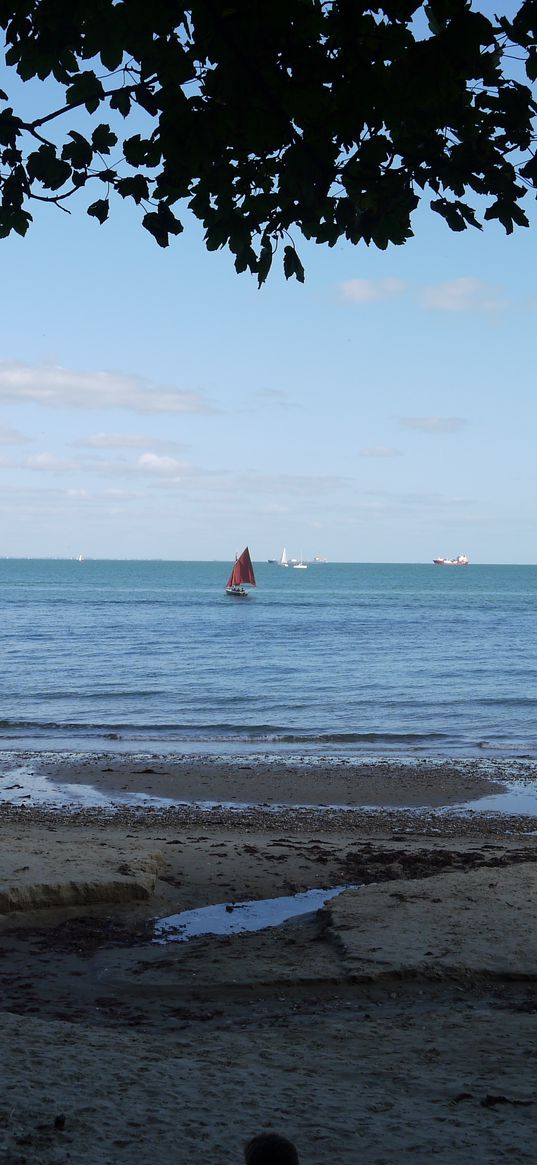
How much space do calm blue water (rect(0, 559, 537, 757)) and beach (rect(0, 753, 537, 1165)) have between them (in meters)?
9.63

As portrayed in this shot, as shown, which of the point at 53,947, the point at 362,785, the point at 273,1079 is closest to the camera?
the point at 273,1079

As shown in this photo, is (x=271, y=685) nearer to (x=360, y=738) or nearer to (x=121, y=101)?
(x=360, y=738)

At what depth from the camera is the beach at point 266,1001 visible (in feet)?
11.1

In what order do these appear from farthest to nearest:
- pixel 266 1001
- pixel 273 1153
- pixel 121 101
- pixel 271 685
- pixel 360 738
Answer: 1. pixel 271 685
2. pixel 360 738
3. pixel 266 1001
4. pixel 121 101
5. pixel 273 1153

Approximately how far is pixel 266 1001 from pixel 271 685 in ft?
79.3

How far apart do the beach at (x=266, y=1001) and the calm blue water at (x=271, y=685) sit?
31.6 feet

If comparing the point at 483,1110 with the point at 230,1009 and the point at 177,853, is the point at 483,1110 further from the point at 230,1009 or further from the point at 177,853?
the point at 177,853

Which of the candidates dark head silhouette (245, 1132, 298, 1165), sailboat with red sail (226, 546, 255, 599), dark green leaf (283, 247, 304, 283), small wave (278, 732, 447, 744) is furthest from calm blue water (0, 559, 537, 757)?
sailboat with red sail (226, 546, 255, 599)

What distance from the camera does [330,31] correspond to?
360cm

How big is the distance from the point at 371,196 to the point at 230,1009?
420 cm

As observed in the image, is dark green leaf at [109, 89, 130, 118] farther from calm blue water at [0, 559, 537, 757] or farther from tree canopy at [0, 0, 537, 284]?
calm blue water at [0, 559, 537, 757]

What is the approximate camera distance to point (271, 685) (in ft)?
96.5

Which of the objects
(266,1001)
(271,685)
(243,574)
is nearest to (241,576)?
(243,574)

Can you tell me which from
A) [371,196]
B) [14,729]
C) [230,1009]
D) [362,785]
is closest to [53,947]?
[230,1009]
